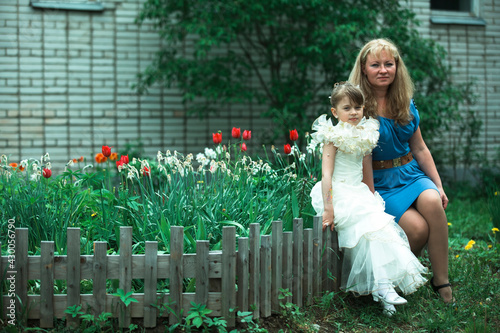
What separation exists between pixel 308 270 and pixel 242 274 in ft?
1.74

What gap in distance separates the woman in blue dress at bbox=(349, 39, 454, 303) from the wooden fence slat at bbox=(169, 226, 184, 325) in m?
1.37

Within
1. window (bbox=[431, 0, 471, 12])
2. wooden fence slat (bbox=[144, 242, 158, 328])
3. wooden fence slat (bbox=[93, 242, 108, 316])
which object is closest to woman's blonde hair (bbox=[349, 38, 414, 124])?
wooden fence slat (bbox=[144, 242, 158, 328])

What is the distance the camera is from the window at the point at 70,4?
727 centimetres

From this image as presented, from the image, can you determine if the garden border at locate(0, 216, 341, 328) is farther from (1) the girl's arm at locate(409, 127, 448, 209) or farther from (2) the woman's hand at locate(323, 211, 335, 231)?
(1) the girl's arm at locate(409, 127, 448, 209)

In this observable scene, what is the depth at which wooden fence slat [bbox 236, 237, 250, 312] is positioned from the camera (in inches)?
109

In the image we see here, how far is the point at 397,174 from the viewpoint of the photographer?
11.7 ft

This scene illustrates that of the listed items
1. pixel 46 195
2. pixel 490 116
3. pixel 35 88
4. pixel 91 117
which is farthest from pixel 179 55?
pixel 490 116

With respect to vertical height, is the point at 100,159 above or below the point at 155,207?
above

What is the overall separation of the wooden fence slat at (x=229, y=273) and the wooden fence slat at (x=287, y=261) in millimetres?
365

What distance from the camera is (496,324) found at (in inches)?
121

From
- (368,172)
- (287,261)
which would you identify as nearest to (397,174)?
(368,172)

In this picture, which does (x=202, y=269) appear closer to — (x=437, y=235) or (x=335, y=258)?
(x=335, y=258)

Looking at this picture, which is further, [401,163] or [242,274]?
[401,163]

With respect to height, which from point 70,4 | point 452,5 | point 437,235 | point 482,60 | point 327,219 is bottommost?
point 437,235
